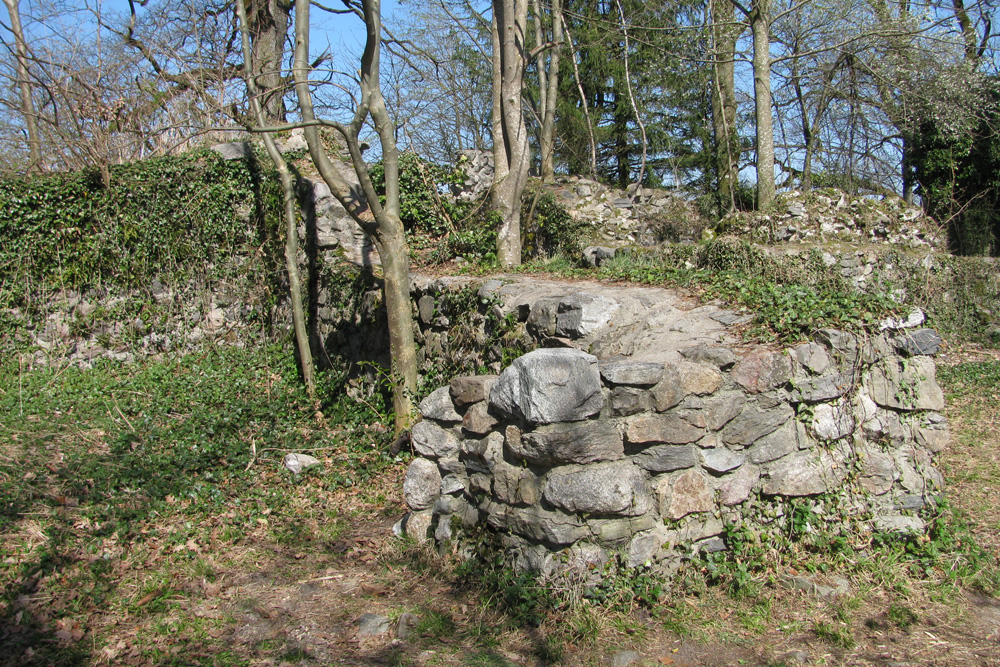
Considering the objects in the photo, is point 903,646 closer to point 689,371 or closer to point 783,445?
point 783,445

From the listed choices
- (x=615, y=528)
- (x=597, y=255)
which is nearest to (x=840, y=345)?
(x=615, y=528)

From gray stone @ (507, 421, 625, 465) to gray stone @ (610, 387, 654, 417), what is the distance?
11 cm

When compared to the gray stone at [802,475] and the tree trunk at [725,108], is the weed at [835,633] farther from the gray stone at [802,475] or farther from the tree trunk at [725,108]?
the tree trunk at [725,108]

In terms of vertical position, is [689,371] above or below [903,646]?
above

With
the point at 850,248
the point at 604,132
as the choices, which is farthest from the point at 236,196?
the point at 604,132

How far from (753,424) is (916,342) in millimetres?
1677

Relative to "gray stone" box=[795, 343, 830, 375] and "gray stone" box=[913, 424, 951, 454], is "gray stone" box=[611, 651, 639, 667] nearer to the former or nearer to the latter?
"gray stone" box=[795, 343, 830, 375]

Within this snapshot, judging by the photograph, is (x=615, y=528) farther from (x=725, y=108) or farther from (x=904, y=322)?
(x=725, y=108)

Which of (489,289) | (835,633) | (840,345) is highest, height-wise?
(489,289)

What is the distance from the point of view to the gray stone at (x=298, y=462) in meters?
6.01

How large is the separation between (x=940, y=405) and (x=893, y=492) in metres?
0.85

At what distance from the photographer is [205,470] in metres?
5.75

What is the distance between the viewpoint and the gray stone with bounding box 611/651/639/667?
3195 mm

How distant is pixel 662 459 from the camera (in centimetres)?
372
